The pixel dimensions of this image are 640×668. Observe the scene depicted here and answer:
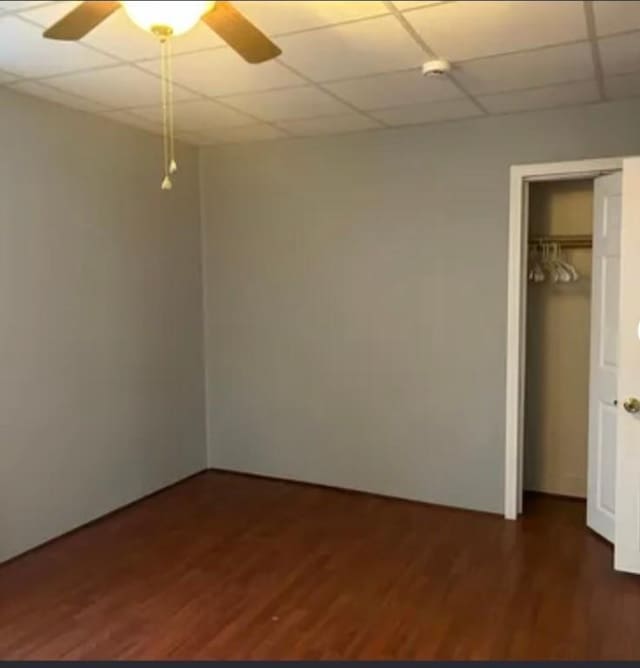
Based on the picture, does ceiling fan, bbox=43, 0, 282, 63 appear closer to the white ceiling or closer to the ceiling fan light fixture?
the ceiling fan light fixture

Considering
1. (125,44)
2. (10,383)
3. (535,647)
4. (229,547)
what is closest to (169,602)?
(229,547)

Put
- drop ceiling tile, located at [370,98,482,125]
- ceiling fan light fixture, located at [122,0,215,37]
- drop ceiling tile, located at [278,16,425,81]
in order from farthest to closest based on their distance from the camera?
drop ceiling tile, located at [370,98,482,125]
drop ceiling tile, located at [278,16,425,81]
ceiling fan light fixture, located at [122,0,215,37]

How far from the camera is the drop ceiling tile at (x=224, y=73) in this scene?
9.43 ft

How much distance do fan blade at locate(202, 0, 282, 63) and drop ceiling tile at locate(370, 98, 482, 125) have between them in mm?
1657

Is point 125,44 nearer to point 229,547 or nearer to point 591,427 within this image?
point 229,547

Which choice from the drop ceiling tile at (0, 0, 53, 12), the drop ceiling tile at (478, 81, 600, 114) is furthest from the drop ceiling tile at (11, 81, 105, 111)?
the drop ceiling tile at (478, 81, 600, 114)

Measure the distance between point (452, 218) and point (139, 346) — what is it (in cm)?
227

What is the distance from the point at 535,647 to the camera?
8.71ft

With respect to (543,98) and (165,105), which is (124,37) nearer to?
(165,105)

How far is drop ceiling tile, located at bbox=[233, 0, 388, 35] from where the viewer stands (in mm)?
2277

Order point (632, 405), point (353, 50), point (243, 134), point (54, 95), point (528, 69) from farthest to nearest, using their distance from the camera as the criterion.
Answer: point (243, 134) < point (54, 95) < point (632, 405) < point (528, 69) < point (353, 50)

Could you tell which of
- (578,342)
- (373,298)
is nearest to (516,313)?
(578,342)

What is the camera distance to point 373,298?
440 cm

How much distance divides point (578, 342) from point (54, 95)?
360 centimetres
